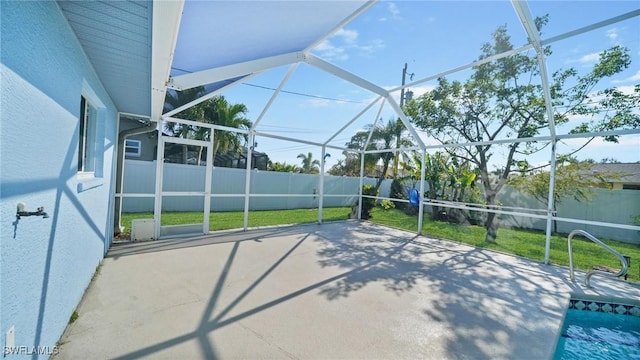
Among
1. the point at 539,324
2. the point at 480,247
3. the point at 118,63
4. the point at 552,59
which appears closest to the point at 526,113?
the point at 552,59

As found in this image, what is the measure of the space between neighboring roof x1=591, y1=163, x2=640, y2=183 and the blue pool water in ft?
29.7

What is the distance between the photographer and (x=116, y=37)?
250 cm

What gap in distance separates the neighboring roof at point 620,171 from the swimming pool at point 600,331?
888 centimetres

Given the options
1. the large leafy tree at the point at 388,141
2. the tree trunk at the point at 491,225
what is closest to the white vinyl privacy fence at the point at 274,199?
the tree trunk at the point at 491,225

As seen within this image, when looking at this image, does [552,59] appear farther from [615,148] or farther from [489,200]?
[489,200]

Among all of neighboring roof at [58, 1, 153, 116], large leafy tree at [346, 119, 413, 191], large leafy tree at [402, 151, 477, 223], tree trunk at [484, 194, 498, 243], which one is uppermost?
large leafy tree at [346, 119, 413, 191]

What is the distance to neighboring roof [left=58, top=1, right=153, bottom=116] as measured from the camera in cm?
202

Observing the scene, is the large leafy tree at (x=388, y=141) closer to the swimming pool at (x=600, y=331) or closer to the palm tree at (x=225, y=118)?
the palm tree at (x=225, y=118)

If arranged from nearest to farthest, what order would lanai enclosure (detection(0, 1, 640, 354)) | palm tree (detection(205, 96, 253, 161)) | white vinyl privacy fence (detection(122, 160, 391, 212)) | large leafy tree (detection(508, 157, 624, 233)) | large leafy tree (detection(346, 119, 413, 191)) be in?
1. lanai enclosure (detection(0, 1, 640, 354))
2. large leafy tree (detection(508, 157, 624, 233))
3. white vinyl privacy fence (detection(122, 160, 391, 212))
4. palm tree (detection(205, 96, 253, 161))
5. large leafy tree (detection(346, 119, 413, 191))

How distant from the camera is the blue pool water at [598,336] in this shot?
3.21m

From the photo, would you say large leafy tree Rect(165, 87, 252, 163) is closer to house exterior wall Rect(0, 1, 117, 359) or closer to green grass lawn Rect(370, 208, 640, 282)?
green grass lawn Rect(370, 208, 640, 282)

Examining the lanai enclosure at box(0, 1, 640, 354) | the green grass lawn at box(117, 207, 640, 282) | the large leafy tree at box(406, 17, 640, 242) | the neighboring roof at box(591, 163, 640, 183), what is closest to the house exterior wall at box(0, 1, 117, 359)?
the lanai enclosure at box(0, 1, 640, 354)

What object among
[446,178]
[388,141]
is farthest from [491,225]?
[388,141]

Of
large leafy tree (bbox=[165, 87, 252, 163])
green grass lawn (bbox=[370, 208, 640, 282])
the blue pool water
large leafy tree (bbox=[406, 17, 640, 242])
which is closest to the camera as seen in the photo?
the blue pool water
